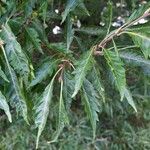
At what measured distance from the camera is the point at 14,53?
95 centimetres

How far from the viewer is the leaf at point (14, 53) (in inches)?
37.3

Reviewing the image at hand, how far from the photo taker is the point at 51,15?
1157mm

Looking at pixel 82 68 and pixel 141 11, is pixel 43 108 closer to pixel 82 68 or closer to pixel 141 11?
pixel 82 68

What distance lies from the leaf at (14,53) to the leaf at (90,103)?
17 cm

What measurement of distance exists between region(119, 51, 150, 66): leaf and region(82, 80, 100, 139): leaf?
0.12 m

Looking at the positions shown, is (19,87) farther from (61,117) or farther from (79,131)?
(79,131)

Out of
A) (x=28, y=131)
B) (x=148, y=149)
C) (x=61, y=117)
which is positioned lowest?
(x=148, y=149)

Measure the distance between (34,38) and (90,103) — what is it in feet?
0.73

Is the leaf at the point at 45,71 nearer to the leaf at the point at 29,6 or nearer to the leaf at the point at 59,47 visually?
the leaf at the point at 59,47

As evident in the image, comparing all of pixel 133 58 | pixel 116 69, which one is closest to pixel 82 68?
pixel 116 69

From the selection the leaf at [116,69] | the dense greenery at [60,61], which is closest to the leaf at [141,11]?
the dense greenery at [60,61]

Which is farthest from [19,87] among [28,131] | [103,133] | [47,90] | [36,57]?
[103,133]

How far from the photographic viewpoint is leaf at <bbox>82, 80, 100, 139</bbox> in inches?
39.5

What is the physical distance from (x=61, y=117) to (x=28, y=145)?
132cm
